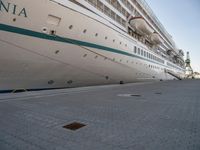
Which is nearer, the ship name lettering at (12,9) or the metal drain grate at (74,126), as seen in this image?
the metal drain grate at (74,126)

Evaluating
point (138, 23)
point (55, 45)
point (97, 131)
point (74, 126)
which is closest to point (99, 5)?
point (55, 45)

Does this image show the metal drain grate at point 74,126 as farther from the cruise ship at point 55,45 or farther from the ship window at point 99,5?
the ship window at point 99,5

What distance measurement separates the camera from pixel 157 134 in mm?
2146

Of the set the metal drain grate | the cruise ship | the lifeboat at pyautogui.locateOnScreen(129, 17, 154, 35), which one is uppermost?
the lifeboat at pyautogui.locateOnScreen(129, 17, 154, 35)

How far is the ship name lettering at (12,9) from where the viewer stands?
5.39 meters

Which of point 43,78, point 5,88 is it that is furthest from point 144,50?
point 5,88

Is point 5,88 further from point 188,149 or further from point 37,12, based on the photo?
point 188,149

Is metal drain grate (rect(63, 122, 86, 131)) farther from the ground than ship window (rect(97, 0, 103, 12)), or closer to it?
closer to it

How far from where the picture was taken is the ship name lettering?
5391mm

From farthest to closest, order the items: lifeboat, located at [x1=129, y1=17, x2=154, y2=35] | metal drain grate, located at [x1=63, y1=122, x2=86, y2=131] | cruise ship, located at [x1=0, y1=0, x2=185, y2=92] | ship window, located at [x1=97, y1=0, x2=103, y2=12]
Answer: lifeboat, located at [x1=129, y1=17, x2=154, y2=35]
ship window, located at [x1=97, y1=0, x2=103, y2=12]
cruise ship, located at [x1=0, y1=0, x2=185, y2=92]
metal drain grate, located at [x1=63, y1=122, x2=86, y2=131]

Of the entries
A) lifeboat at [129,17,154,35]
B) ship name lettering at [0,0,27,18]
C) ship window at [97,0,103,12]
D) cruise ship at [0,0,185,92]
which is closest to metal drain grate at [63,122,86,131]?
cruise ship at [0,0,185,92]

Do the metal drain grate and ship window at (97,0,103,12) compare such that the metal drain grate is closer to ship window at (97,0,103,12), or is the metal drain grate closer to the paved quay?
the paved quay

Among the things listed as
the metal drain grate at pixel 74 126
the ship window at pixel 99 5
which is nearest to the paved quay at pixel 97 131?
the metal drain grate at pixel 74 126

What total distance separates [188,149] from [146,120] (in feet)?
3.50
